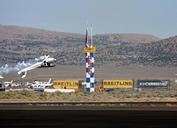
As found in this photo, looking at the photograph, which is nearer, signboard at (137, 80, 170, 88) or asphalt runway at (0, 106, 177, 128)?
asphalt runway at (0, 106, 177, 128)

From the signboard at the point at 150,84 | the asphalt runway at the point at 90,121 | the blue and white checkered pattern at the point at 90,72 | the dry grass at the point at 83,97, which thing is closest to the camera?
the asphalt runway at the point at 90,121

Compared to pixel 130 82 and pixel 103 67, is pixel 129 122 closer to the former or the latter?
pixel 130 82

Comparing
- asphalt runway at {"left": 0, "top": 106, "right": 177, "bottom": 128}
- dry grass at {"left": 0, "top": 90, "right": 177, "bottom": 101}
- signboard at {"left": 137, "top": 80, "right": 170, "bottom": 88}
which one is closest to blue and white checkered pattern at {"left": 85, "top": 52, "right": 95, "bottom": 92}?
signboard at {"left": 137, "top": 80, "right": 170, "bottom": 88}

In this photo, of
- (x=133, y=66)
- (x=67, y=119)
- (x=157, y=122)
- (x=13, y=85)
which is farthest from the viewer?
(x=133, y=66)

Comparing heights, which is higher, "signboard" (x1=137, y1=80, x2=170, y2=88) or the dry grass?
the dry grass

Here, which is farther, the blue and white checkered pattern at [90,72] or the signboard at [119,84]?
the signboard at [119,84]

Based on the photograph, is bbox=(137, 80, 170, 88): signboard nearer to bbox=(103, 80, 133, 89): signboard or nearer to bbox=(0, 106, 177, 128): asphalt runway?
bbox=(103, 80, 133, 89): signboard

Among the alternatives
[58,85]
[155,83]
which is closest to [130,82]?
[155,83]

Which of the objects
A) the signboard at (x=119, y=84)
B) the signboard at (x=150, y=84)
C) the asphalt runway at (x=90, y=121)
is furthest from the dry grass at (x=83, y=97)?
the asphalt runway at (x=90, y=121)

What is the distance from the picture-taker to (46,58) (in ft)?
316

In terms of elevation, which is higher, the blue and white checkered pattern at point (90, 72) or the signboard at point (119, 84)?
the blue and white checkered pattern at point (90, 72)

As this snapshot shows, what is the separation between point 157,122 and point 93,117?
12.3 feet

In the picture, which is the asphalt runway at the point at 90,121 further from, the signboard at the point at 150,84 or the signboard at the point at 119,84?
the signboard at the point at 150,84

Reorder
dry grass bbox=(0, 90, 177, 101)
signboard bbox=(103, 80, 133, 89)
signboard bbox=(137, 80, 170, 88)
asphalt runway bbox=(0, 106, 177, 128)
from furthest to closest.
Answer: signboard bbox=(137, 80, 170, 88)
signboard bbox=(103, 80, 133, 89)
dry grass bbox=(0, 90, 177, 101)
asphalt runway bbox=(0, 106, 177, 128)
